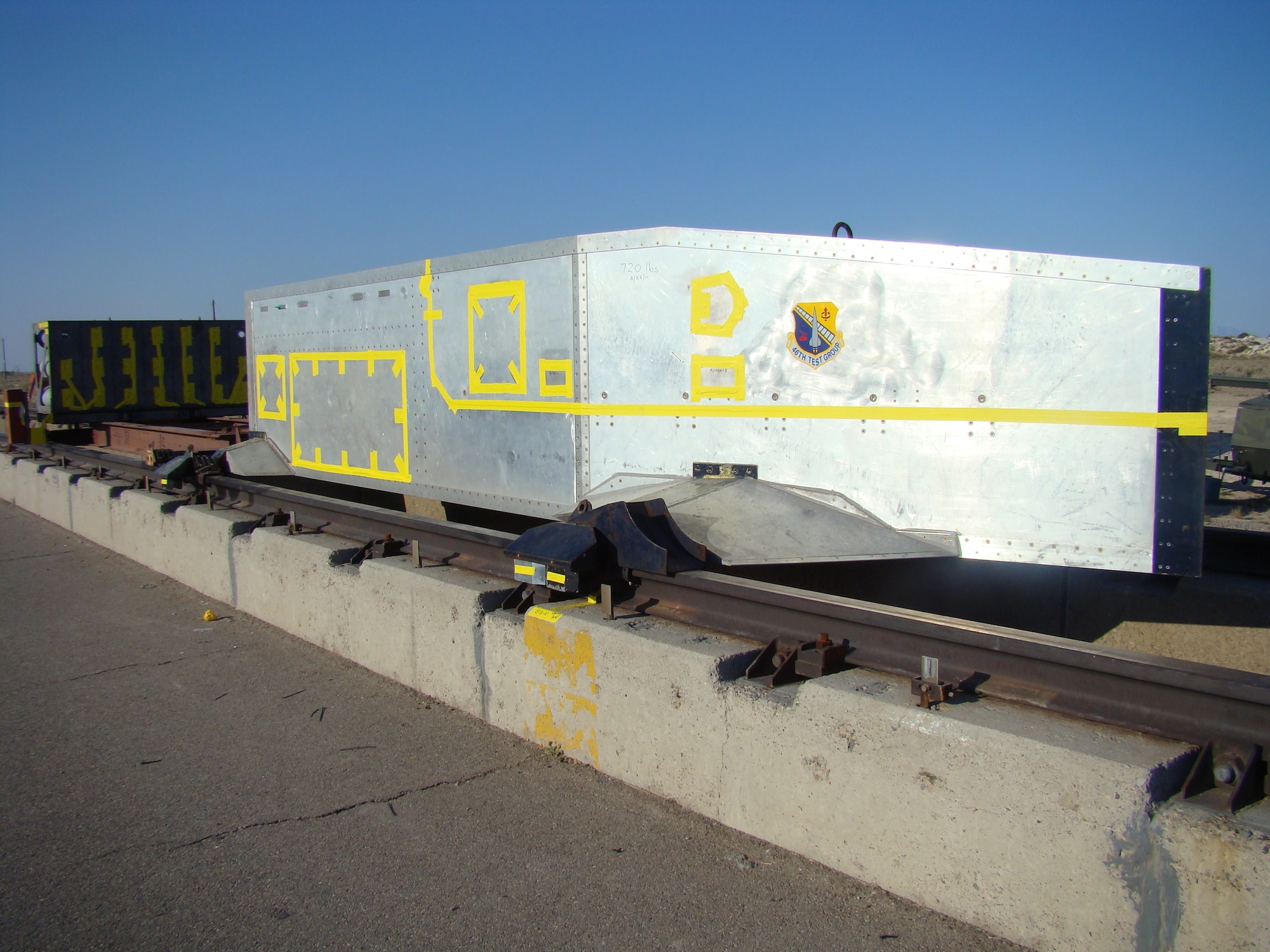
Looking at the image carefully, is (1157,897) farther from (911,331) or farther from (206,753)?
(206,753)

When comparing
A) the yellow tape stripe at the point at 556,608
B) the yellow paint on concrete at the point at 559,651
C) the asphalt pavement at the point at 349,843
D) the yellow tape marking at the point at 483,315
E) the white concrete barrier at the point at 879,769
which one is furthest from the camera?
the yellow tape marking at the point at 483,315

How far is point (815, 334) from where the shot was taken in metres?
4.86

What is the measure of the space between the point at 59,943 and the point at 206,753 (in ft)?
4.91

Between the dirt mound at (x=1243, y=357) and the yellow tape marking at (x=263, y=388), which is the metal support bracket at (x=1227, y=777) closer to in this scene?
the yellow tape marking at (x=263, y=388)

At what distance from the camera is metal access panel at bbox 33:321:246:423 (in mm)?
15195

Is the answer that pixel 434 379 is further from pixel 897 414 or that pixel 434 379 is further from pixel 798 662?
pixel 798 662

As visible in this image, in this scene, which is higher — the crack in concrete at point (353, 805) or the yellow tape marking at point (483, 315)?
the yellow tape marking at point (483, 315)

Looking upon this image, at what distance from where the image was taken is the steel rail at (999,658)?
8.95 ft

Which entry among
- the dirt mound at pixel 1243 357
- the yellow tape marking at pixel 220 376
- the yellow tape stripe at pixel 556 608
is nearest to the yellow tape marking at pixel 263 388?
the yellow tape stripe at pixel 556 608

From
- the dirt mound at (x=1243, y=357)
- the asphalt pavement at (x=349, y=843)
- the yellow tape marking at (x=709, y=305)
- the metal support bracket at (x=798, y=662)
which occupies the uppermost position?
the dirt mound at (x=1243, y=357)

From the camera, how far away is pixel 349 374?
306 inches

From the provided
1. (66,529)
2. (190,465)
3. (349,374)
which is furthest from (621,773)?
(66,529)

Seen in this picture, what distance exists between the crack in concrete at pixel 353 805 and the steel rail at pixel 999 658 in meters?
1.00

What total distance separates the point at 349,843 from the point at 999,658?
252cm
